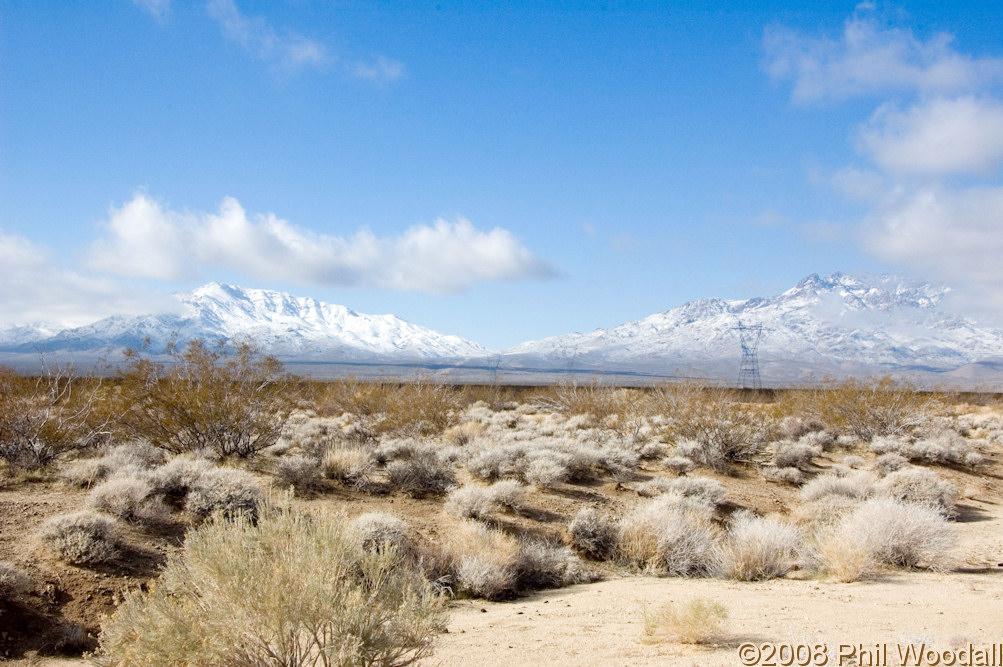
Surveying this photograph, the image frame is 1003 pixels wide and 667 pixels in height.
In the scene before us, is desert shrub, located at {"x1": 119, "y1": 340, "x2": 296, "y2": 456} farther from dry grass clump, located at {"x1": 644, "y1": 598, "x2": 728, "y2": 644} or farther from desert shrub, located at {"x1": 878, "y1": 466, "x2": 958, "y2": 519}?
desert shrub, located at {"x1": 878, "y1": 466, "x2": 958, "y2": 519}

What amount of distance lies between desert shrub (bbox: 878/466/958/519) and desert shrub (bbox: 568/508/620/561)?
7.07 meters

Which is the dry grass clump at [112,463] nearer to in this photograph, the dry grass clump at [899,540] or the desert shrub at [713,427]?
the dry grass clump at [899,540]

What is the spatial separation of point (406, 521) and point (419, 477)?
2.44 metres

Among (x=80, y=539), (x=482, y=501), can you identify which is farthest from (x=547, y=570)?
(x=80, y=539)

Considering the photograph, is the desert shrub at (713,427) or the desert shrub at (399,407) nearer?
the desert shrub at (713,427)

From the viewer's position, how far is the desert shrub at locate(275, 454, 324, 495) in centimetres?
1274

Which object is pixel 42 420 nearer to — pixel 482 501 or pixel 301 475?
pixel 301 475

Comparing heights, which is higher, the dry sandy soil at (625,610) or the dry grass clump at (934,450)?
the dry grass clump at (934,450)

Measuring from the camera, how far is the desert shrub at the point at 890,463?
18.0 metres

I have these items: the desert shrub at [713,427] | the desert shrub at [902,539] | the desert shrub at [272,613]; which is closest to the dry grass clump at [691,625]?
the desert shrub at [272,613]

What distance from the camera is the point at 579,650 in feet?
20.2

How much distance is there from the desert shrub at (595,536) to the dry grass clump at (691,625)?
4.79 m

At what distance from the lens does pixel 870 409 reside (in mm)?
23812

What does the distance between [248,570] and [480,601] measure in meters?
4.81
